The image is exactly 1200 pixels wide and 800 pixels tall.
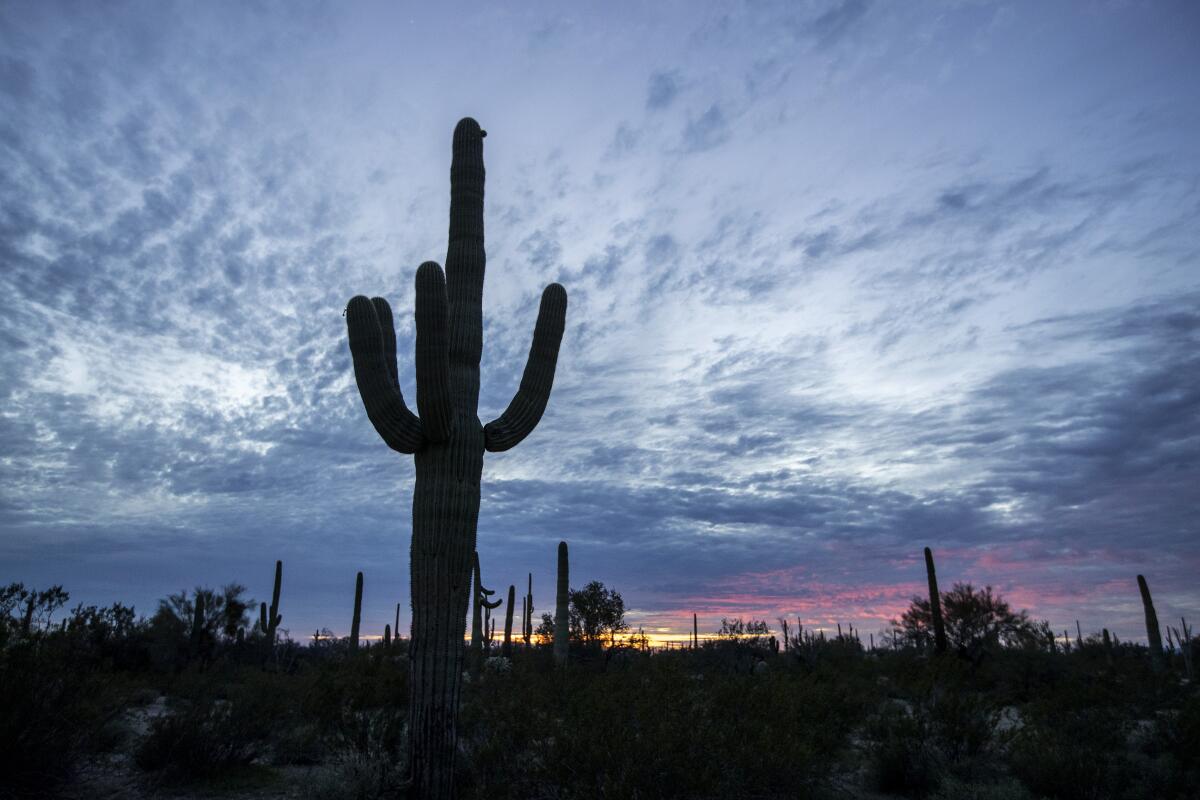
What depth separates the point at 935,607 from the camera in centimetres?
2516

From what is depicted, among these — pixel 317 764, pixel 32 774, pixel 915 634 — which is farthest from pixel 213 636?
pixel 915 634

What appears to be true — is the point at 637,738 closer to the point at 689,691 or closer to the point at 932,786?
the point at 689,691

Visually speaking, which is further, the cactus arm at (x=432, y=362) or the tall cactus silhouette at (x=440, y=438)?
the cactus arm at (x=432, y=362)

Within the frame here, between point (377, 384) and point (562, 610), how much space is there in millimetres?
16500

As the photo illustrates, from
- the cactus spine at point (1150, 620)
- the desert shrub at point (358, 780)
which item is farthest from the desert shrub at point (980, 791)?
the cactus spine at point (1150, 620)

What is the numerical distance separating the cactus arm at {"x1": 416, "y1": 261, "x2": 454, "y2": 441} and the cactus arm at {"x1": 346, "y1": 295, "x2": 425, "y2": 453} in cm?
18

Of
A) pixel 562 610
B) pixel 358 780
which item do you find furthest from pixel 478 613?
pixel 358 780

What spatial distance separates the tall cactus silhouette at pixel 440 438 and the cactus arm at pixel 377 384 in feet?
0.04

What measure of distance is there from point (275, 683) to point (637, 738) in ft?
24.5

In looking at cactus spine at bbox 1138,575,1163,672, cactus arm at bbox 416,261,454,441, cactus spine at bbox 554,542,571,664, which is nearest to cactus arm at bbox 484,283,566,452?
cactus arm at bbox 416,261,454,441

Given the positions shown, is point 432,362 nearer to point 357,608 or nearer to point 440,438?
point 440,438

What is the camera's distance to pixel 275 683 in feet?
40.0

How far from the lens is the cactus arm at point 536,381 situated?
8828 mm

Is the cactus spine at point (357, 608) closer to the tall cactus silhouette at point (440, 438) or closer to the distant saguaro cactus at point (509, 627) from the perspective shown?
the distant saguaro cactus at point (509, 627)
